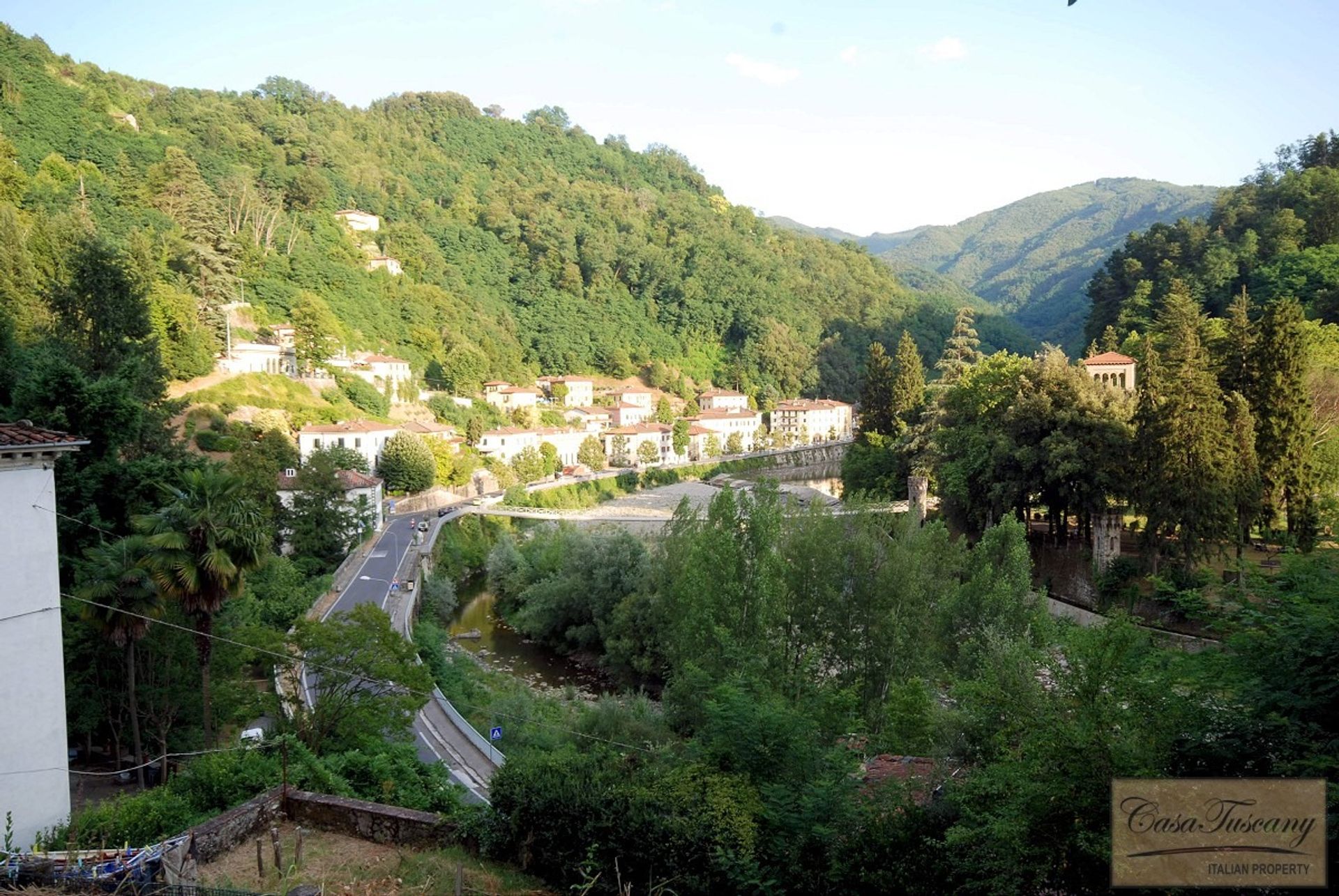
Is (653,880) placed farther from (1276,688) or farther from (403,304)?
(403,304)

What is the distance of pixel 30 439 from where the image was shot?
352 inches

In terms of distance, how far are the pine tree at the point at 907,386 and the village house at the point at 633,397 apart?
132 ft

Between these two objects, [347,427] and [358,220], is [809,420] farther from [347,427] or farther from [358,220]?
[347,427]

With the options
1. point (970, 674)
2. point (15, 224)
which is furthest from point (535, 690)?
point (15, 224)

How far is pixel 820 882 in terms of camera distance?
23.0 ft

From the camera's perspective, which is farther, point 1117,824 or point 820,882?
point 820,882

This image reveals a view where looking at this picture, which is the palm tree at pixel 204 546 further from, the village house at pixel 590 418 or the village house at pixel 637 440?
the village house at pixel 590 418

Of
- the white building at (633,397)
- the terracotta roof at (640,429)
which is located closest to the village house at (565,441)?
the terracotta roof at (640,429)

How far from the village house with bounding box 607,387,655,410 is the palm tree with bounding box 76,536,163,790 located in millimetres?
69311

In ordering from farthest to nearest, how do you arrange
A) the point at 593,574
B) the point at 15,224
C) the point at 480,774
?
the point at 15,224
the point at 593,574
the point at 480,774

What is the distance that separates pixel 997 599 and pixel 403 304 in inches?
2504

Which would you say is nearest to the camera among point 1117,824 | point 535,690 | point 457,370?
point 1117,824

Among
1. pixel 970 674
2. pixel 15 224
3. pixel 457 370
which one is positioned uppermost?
pixel 15 224

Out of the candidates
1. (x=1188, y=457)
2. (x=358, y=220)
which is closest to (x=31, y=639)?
(x=1188, y=457)
